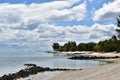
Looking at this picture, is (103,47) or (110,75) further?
(103,47)

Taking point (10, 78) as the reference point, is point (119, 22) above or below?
above

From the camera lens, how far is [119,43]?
476 ft

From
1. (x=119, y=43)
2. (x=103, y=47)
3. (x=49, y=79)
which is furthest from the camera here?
(x=103, y=47)

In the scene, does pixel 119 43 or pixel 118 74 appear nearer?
pixel 118 74

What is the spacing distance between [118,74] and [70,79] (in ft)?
22.6

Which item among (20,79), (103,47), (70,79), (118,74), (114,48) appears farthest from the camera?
(103,47)

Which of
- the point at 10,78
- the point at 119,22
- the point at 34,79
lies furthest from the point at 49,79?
the point at 119,22

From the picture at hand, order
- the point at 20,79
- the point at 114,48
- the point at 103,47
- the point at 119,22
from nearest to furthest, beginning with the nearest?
the point at 20,79 → the point at 119,22 → the point at 114,48 → the point at 103,47

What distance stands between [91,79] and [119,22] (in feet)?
306

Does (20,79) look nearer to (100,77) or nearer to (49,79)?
(49,79)

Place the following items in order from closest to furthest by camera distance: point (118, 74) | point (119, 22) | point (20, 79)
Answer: point (118, 74) → point (20, 79) → point (119, 22)

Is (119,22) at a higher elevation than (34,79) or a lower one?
higher

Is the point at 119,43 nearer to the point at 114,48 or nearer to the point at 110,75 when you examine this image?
the point at 114,48

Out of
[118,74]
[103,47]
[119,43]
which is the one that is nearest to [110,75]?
[118,74]
